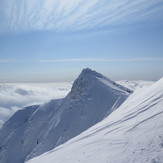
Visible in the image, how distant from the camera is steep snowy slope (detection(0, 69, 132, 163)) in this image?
86938 millimetres

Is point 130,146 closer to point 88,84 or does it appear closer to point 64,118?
point 64,118

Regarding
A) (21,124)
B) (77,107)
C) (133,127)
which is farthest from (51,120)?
(133,127)

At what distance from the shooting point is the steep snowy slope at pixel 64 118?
285 ft

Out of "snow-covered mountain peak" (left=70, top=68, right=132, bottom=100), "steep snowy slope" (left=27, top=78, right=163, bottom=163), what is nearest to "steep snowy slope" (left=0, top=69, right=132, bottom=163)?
"snow-covered mountain peak" (left=70, top=68, right=132, bottom=100)

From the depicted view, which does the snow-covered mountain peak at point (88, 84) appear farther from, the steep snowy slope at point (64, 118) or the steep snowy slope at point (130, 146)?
the steep snowy slope at point (130, 146)

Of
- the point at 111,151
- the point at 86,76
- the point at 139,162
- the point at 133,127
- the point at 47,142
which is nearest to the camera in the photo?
the point at 139,162

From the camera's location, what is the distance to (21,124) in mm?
122438

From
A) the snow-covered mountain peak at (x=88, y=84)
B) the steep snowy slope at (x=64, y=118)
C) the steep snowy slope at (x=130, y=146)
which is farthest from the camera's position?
the snow-covered mountain peak at (x=88, y=84)

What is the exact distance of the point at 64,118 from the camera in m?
94.4

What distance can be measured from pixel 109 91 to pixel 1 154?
6041cm

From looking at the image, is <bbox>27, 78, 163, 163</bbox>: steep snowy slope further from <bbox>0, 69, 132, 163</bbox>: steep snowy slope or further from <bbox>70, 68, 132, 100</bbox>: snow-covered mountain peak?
<bbox>70, 68, 132, 100</bbox>: snow-covered mountain peak

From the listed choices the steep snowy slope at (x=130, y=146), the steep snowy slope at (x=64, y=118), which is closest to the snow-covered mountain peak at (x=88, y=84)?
the steep snowy slope at (x=64, y=118)

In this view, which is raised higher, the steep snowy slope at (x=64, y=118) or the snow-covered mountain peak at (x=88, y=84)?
the snow-covered mountain peak at (x=88, y=84)

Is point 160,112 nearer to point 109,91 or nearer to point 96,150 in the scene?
point 96,150
